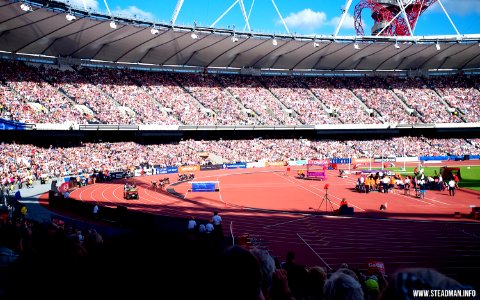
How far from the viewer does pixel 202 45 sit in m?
55.7

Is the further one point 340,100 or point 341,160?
point 340,100

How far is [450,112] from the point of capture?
6656 cm

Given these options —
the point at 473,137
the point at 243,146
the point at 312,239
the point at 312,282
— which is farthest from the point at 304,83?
the point at 312,282

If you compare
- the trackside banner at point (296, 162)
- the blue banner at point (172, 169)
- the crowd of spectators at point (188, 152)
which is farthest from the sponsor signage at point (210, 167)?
the trackside banner at point (296, 162)

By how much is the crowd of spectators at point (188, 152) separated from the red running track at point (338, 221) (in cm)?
834

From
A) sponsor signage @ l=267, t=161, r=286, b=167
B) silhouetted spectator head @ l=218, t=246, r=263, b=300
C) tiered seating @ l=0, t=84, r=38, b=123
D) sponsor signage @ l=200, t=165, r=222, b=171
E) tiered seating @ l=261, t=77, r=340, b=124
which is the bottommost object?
sponsor signage @ l=200, t=165, r=222, b=171

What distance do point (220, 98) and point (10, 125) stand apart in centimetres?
3145

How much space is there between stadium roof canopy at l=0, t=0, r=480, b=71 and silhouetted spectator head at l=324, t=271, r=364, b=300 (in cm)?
A: 4240

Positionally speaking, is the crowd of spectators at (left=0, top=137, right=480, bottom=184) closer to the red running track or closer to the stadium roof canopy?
the red running track

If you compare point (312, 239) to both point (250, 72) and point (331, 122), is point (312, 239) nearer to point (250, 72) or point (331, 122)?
point (331, 122)

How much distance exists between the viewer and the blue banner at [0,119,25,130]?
3706 cm

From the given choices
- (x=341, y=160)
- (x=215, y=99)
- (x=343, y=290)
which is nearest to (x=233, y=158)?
(x=215, y=99)

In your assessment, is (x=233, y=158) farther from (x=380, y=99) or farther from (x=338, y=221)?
(x=338, y=221)

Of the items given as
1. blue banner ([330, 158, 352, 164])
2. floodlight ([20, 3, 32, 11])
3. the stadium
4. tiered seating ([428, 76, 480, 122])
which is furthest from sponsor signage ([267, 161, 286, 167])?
floodlight ([20, 3, 32, 11])
